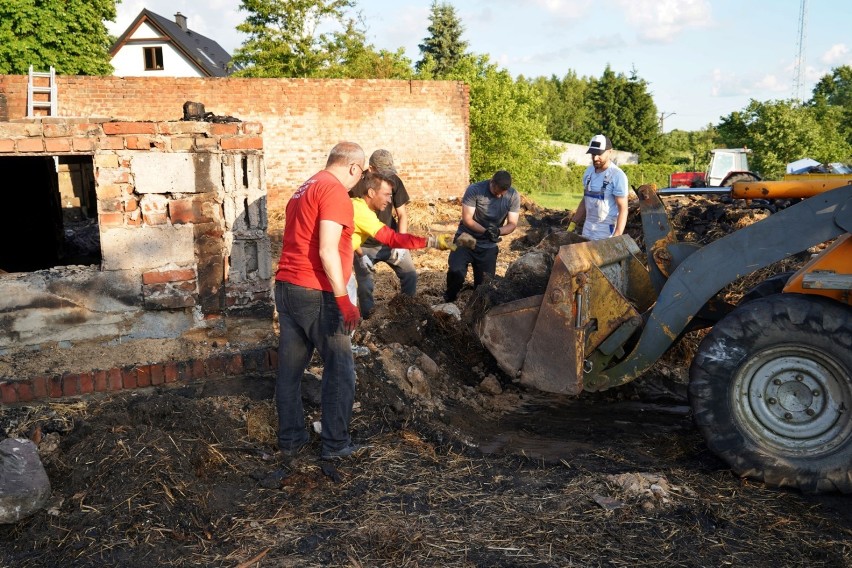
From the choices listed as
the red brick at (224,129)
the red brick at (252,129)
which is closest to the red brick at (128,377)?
the red brick at (224,129)

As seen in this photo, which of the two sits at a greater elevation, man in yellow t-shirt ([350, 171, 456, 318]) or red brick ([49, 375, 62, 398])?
man in yellow t-shirt ([350, 171, 456, 318])

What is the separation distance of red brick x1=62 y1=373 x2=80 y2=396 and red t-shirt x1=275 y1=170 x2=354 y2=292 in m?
1.50

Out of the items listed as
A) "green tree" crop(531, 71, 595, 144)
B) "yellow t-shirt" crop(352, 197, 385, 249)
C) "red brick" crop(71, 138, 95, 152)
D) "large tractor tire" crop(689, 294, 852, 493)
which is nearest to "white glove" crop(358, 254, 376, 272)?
"yellow t-shirt" crop(352, 197, 385, 249)

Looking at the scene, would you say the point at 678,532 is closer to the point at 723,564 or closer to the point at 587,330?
the point at 723,564

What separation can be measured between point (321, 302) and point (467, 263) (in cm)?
371

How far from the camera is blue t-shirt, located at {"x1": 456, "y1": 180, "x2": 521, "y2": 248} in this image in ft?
24.9

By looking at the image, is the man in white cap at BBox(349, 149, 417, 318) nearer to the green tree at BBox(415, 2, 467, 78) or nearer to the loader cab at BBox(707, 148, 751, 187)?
the loader cab at BBox(707, 148, 751, 187)

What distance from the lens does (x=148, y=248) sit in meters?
4.84

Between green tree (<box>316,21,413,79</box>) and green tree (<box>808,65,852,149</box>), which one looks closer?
green tree (<box>316,21,413,79</box>)

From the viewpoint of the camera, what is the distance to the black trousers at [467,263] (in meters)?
7.68

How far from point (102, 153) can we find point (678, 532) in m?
4.05

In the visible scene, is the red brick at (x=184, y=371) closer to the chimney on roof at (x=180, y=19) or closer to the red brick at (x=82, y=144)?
the red brick at (x=82, y=144)

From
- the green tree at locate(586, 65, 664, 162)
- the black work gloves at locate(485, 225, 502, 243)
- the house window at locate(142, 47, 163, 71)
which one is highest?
the house window at locate(142, 47, 163, 71)

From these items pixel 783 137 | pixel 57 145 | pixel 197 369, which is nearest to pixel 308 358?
pixel 197 369
